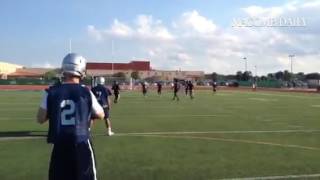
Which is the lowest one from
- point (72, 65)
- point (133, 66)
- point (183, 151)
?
point (183, 151)

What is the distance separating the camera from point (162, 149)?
12.9 metres

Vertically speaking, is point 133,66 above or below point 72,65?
above

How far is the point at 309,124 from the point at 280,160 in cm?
963

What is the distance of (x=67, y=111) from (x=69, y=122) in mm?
107

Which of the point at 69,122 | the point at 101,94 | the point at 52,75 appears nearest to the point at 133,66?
the point at 52,75

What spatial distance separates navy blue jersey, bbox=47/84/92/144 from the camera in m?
5.15

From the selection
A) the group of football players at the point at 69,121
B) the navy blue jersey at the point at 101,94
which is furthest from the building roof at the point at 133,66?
the group of football players at the point at 69,121

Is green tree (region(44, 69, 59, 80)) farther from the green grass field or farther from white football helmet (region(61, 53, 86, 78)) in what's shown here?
the green grass field

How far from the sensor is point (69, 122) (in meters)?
5.16

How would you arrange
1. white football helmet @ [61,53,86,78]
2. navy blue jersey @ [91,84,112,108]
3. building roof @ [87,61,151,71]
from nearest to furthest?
white football helmet @ [61,53,86,78] → navy blue jersey @ [91,84,112,108] → building roof @ [87,61,151,71]

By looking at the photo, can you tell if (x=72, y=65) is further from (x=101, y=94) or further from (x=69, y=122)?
(x=101, y=94)

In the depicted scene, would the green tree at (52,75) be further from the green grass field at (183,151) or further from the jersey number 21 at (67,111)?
the green grass field at (183,151)

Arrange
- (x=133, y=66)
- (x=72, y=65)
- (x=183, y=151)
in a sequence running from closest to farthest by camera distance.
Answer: (x=72, y=65) < (x=183, y=151) < (x=133, y=66)

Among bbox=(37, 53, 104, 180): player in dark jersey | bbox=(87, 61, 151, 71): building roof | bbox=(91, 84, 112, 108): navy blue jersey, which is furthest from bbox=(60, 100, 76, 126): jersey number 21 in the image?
bbox=(87, 61, 151, 71): building roof
